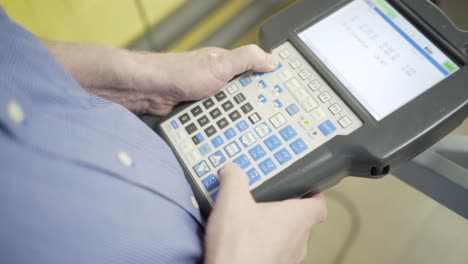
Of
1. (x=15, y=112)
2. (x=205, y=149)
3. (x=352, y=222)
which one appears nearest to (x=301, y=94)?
(x=205, y=149)

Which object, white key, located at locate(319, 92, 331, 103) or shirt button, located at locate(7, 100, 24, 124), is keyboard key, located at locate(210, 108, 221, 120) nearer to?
white key, located at locate(319, 92, 331, 103)

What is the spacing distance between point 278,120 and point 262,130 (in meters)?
0.02

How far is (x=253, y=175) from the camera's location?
0.42 meters

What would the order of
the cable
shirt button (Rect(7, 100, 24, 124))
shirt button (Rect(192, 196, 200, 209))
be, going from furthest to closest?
the cable
shirt button (Rect(192, 196, 200, 209))
shirt button (Rect(7, 100, 24, 124))

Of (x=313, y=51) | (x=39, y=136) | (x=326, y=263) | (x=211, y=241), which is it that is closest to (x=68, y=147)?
(x=39, y=136)

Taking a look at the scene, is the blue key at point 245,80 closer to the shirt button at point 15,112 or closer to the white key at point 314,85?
the white key at point 314,85

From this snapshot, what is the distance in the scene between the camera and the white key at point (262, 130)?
1.45ft

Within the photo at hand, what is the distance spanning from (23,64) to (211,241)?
0.20 m

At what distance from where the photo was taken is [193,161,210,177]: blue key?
0.43 metres

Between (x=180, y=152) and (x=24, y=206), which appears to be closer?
(x=24, y=206)

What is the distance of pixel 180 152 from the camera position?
17.7 inches

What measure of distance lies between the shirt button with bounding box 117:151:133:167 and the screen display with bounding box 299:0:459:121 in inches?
9.3

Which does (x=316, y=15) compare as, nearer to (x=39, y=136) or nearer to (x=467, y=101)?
(x=467, y=101)

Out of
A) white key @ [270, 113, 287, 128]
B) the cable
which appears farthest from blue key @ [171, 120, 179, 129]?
the cable
